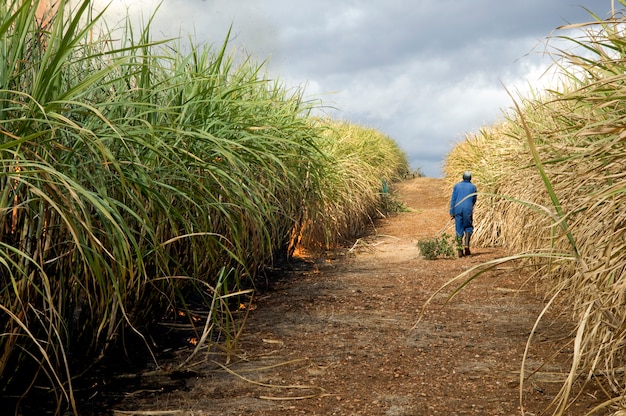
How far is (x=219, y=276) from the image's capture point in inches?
141

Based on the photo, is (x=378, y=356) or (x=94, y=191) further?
(x=378, y=356)

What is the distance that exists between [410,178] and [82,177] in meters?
18.4

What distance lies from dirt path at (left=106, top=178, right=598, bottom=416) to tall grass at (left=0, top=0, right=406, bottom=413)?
1.23 feet

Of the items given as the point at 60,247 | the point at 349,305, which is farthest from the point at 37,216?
the point at 349,305

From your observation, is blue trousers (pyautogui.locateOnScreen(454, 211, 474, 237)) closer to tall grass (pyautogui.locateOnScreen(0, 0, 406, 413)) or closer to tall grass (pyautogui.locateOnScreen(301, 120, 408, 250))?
tall grass (pyautogui.locateOnScreen(301, 120, 408, 250))

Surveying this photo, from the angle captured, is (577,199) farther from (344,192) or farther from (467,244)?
(344,192)

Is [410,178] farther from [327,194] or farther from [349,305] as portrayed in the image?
[349,305]

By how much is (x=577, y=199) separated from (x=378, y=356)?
1338 mm

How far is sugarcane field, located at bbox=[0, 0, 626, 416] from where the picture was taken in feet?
7.84

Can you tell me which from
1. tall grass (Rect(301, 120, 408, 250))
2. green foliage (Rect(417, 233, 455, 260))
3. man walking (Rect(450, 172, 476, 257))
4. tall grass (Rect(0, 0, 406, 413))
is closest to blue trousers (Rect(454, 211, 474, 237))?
man walking (Rect(450, 172, 476, 257))

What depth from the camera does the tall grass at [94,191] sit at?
2.31 m

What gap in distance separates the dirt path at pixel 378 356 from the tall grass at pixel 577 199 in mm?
289

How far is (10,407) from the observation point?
279cm

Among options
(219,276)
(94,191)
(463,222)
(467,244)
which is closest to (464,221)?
(463,222)
